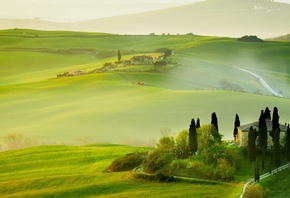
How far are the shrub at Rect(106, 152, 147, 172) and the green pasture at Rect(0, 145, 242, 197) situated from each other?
1.81 meters

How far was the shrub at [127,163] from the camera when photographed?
7038cm

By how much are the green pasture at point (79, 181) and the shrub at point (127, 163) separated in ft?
5.95

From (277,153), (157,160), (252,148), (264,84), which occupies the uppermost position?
(252,148)

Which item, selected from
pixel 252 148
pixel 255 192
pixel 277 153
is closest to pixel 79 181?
pixel 252 148

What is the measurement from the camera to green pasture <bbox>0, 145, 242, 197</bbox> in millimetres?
58969

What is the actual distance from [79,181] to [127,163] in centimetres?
767

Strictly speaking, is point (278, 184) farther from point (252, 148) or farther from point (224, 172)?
point (252, 148)

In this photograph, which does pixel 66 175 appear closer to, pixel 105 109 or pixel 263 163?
pixel 263 163

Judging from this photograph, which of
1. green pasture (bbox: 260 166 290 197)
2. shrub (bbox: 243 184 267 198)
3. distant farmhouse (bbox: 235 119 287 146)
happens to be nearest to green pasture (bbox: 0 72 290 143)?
distant farmhouse (bbox: 235 119 287 146)

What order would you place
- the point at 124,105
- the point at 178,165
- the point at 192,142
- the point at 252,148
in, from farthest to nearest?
the point at 124,105 → the point at 192,142 → the point at 178,165 → the point at 252,148

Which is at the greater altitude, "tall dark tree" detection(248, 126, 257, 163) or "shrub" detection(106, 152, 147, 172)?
"tall dark tree" detection(248, 126, 257, 163)

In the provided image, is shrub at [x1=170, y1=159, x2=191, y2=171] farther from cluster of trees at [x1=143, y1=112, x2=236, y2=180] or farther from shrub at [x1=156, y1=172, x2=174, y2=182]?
shrub at [x1=156, y1=172, x2=174, y2=182]

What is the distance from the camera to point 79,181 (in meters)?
65.1

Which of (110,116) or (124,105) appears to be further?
(124,105)
